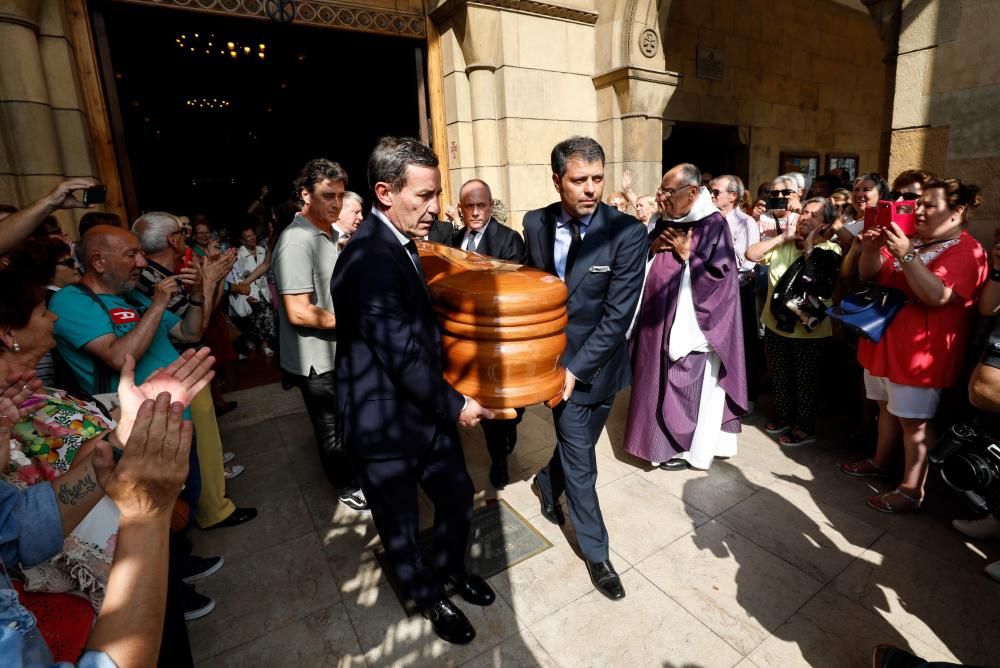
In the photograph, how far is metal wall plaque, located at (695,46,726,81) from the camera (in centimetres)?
872

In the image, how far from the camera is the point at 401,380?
1965 millimetres

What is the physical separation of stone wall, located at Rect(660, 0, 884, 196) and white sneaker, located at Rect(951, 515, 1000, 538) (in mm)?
7368

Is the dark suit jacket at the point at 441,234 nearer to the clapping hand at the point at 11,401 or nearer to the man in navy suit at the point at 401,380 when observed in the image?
the man in navy suit at the point at 401,380

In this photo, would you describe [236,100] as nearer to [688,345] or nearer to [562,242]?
[562,242]

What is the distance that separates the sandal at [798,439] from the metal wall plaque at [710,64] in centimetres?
719

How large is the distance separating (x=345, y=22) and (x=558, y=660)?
6.44 m

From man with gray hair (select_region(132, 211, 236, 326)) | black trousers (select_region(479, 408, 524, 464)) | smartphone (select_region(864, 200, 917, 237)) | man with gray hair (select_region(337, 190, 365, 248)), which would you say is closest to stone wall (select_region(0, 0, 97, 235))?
man with gray hair (select_region(132, 211, 236, 326))

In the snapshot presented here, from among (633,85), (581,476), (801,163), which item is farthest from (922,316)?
(801,163)

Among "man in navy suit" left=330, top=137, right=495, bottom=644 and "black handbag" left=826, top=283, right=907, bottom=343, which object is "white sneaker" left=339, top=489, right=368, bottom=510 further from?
"black handbag" left=826, top=283, right=907, bottom=343

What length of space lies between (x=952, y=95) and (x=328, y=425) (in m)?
5.12

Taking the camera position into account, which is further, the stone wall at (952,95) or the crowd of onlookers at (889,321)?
the stone wall at (952,95)

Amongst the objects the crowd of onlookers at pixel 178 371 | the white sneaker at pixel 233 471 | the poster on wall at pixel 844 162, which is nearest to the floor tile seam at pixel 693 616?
the crowd of onlookers at pixel 178 371

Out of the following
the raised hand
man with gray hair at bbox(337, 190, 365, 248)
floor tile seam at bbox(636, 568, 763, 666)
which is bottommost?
floor tile seam at bbox(636, 568, 763, 666)

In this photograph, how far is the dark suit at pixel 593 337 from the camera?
8.16 ft
